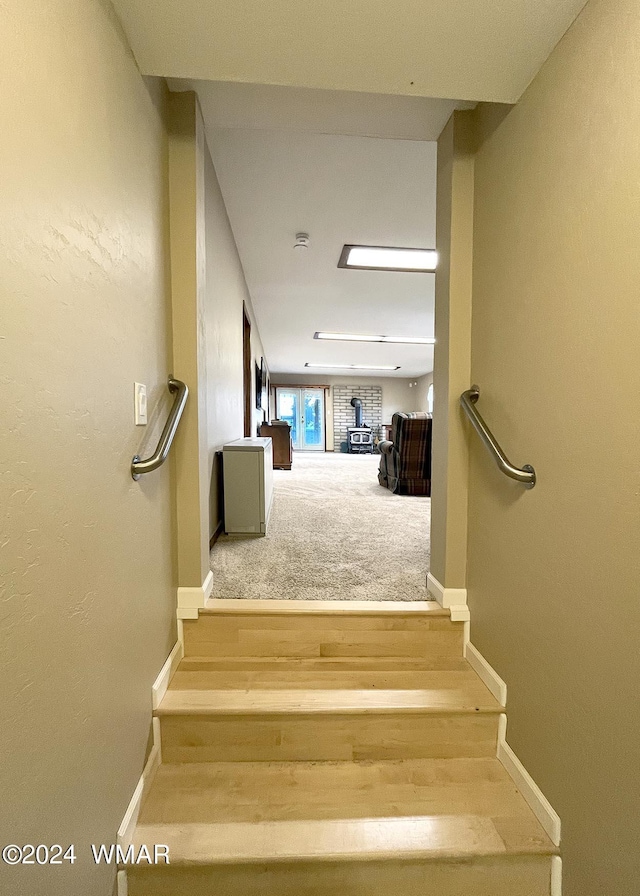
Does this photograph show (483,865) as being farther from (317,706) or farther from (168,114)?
(168,114)

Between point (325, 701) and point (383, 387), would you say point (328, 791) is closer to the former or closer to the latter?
point (325, 701)

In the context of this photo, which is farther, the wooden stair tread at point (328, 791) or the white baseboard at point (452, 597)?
the white baseboard at point (452, 597)

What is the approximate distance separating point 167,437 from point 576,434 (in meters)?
1.22

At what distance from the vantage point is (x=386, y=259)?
127 inches

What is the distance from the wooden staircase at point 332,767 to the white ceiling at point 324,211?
7.95ft

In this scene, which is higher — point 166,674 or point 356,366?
point 356,366

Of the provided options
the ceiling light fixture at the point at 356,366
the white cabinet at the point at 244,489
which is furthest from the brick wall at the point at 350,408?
the white cabinet at the point at 244,489

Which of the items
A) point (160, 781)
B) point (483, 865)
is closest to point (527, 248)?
point (483, 865)

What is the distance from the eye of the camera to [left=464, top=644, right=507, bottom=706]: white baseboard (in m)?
1.22

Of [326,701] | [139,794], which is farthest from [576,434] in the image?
[139,794]

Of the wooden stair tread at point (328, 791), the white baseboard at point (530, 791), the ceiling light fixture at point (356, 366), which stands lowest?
the wooden stair tread at point (328, 791)

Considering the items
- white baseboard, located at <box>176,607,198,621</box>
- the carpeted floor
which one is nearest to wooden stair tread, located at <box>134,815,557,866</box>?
white baseboard, located at <box>176,607,198,621</box>

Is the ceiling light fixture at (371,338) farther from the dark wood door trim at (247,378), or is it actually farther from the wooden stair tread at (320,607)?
the wooden stair tread at (320,607)

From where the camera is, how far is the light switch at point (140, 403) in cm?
106
